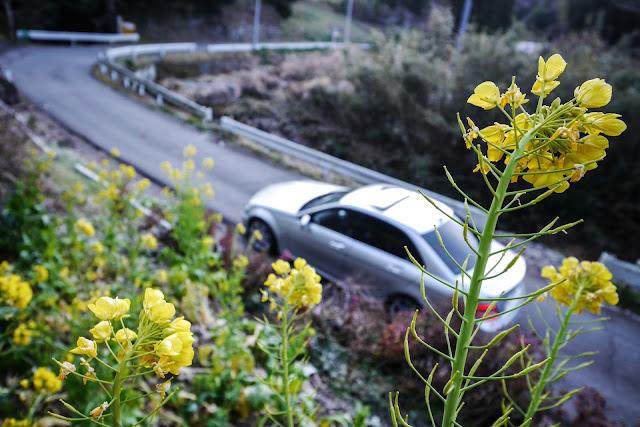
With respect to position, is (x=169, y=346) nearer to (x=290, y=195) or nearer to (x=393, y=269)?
(x=393, y=269)

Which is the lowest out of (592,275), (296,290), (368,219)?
(368,219)

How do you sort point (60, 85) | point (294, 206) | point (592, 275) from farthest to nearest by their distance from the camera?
point (60, 85) < point (294, 206) < point (592, 275)

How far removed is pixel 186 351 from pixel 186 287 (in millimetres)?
2839

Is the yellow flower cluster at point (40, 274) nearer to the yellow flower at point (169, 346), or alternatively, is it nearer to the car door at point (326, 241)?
the car door at point (326, 241)

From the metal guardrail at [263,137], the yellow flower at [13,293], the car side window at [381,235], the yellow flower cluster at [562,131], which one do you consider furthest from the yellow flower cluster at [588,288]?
the yellow flower at [13,293]

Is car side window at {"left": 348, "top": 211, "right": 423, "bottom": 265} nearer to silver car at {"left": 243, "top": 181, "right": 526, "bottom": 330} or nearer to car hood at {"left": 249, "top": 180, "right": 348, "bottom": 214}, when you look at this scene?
silver car at {"left": 243, "top": 181, "right": 526, "bottom": 330}

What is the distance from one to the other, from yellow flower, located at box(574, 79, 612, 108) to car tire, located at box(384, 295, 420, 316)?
349cm

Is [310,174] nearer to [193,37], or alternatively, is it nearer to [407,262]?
[407,262]

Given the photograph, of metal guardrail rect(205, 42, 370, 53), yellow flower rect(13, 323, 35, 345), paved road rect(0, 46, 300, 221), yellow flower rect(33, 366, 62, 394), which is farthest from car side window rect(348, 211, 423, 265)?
metal guardrail rect(205, 42, 370, 53)

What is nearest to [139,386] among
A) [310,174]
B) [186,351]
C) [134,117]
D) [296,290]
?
[296,290]

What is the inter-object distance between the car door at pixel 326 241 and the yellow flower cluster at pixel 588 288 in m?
2.85

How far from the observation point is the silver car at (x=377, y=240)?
3715 mm

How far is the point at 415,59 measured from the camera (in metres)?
9.77

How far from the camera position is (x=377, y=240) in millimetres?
4227
